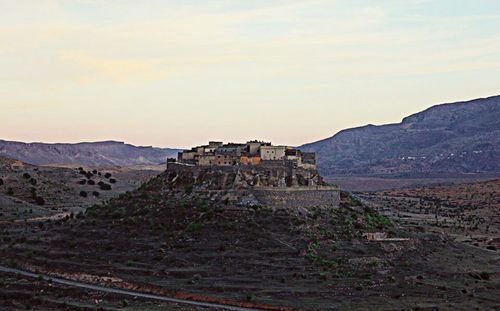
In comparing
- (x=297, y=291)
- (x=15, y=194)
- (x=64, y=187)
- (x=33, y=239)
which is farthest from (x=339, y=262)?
(x=64, y=187)

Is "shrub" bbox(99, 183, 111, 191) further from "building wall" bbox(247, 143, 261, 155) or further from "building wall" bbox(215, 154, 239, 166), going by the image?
"building wall" bbox(215, 154, 239, 166)

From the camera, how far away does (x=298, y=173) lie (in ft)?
218

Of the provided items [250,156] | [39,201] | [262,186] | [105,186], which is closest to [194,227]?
[262,186]

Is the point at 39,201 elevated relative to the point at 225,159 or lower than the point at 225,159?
lower

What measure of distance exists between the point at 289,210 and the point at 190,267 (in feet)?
43.0

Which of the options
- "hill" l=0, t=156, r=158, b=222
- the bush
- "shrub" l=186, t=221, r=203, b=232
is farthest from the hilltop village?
the bush

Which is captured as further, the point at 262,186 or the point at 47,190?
the point at 47,190

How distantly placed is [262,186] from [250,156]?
6.09m

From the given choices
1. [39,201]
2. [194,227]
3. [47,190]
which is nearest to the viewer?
[194,227]

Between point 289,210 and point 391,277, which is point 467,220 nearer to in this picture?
point 289,210

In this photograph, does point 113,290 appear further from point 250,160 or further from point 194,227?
point 250,160

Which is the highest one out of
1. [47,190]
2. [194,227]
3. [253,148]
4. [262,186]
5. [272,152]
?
[253,148]

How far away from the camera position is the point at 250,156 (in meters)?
68.1

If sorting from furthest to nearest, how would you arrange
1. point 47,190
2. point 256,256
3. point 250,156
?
point 47,190
point 250,156
point 256,256
